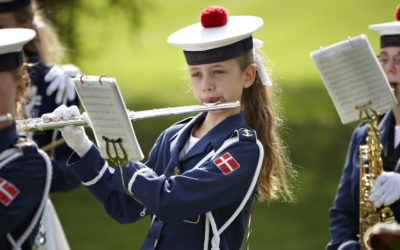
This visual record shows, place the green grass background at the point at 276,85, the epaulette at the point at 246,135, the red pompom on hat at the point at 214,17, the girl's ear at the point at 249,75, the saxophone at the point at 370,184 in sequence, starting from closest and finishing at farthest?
1. the epaulette at the point at 246,135
2. the red pompom on hat at the point at 214,17
3. the girl's ear at the point at 249,75
4. the saxophone at the point at 370,184
5. the green grass background at the point at 276,85

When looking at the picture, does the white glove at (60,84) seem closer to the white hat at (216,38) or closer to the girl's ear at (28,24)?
the girl's ear at (28,24)

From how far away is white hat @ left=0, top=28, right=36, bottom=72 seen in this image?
2.94 metres

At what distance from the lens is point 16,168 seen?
2977 mm

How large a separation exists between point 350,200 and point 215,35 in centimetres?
137

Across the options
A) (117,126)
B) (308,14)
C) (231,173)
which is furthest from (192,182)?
(308,14)

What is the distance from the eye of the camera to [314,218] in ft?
26.9

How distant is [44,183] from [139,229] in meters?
5.09

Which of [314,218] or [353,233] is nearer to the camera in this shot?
[353,233]

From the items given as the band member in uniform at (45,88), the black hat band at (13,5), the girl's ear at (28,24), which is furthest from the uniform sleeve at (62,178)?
the black hat band at (13,5)

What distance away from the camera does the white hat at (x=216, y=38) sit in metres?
3.31

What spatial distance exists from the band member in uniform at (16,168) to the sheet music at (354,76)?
1.28 metres

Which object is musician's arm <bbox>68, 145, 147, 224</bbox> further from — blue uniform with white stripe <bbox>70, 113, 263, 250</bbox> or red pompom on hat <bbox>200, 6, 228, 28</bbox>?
red pompom on hat <bbox>200, 6, 228, 28</bbox>

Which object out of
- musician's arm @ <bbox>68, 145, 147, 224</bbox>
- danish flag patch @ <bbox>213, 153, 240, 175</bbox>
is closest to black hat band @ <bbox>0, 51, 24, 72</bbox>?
musician's arm @ <bbox>68, 145, 147, 224</bbox>

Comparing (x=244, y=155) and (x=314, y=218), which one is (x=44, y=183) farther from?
(x=314, y=218)
